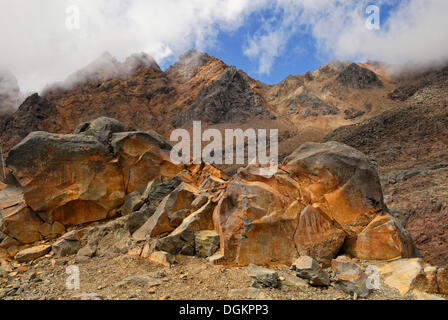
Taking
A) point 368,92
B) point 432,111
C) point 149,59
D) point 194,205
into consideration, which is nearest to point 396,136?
point 432,111

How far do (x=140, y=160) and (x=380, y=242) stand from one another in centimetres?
802

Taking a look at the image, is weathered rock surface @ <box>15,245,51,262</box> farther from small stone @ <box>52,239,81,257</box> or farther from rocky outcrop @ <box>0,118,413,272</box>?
rocky outcrop @ <box>0,118,413,272</box>

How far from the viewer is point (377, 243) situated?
7273 millimetres

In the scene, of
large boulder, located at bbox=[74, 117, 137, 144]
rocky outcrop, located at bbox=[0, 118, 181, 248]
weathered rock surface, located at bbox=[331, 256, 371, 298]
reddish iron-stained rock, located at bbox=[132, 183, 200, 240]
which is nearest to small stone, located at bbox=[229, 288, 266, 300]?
weathered rock surface, located at bbox=[331, 256, 371, 298]

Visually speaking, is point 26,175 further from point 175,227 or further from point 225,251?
point 225,251

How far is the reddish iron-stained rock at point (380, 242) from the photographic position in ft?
23.3

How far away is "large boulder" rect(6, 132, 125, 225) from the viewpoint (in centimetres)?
972

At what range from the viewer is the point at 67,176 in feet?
33.0

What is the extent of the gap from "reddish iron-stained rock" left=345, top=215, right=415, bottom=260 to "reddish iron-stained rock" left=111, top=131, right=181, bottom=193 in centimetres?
671

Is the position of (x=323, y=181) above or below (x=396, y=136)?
below

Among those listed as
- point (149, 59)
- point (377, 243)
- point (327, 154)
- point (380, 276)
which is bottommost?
point (380, 276)

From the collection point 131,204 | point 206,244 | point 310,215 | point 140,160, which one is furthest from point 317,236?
point 140,160

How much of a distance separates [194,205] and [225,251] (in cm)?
210

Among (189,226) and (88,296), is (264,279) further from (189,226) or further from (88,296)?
(88,296)
